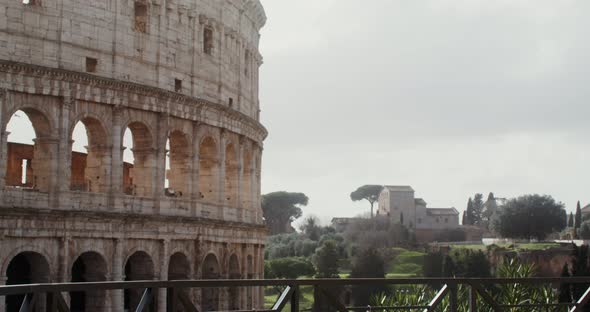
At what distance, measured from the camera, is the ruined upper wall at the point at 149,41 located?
2600 centimetres

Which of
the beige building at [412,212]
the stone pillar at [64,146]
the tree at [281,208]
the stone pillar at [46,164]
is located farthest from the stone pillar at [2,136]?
the beige building at [412,212]

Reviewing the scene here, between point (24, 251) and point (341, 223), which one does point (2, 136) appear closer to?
point (24, 251)

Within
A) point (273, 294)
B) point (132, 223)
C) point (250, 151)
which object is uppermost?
point (250, 151)

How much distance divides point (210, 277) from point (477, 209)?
103721 mm

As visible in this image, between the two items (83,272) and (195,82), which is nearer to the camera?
(83,272)

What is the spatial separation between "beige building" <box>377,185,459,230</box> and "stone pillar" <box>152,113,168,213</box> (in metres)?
90.2

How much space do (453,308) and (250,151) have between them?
26426mm

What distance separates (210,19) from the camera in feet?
106

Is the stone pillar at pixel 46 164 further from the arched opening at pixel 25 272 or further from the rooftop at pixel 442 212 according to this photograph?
the rooftop at pixel 442 212

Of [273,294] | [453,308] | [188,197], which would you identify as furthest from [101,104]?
[273,294]

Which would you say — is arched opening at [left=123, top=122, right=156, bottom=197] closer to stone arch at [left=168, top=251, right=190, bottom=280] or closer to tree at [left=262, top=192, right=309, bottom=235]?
stone arch at [left=168, top=251, right=190, bottom=280]

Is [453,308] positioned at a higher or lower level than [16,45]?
lower

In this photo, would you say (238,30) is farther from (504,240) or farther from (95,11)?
(504,240)

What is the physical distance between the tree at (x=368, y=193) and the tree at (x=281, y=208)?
852 inches
